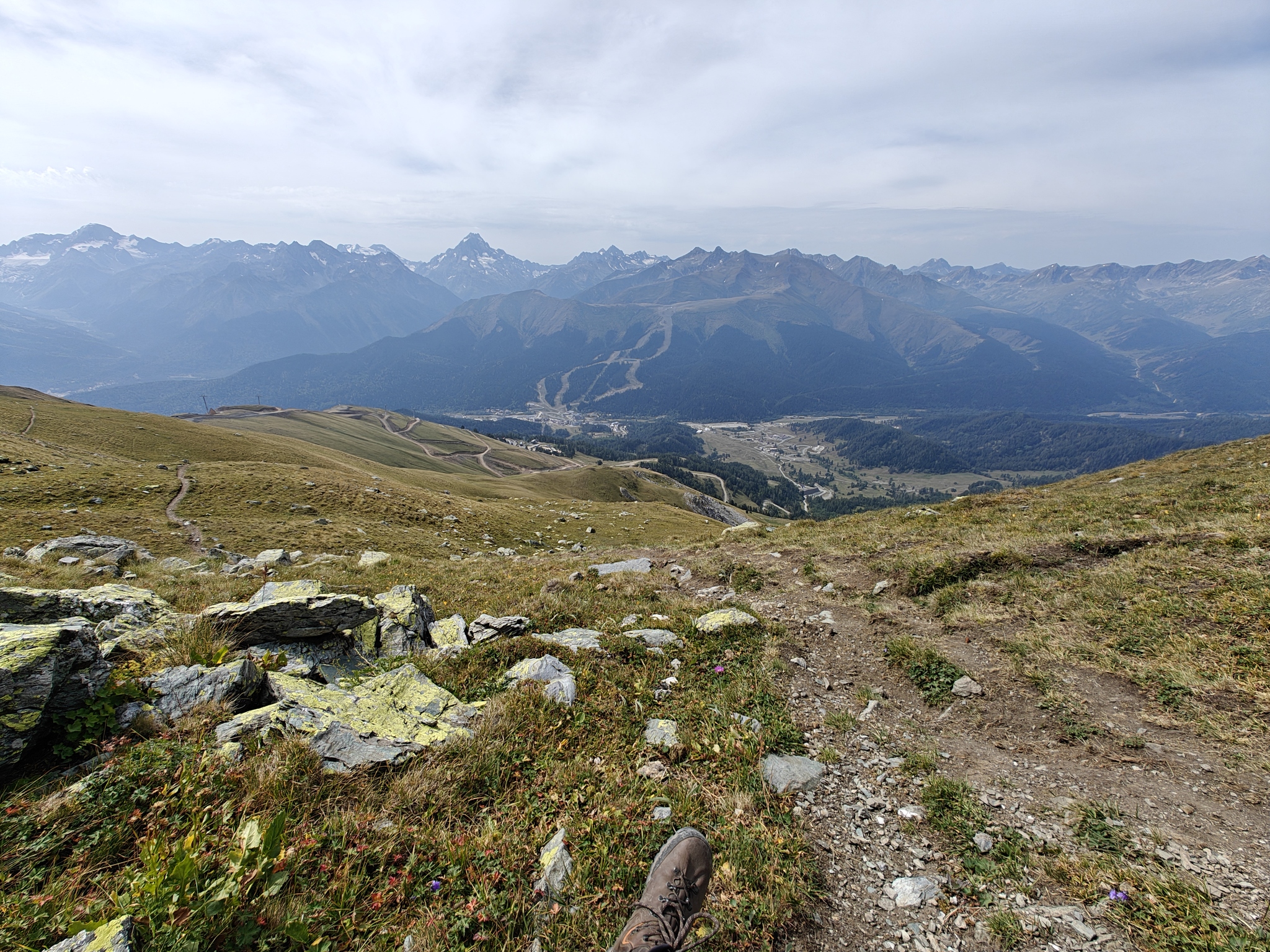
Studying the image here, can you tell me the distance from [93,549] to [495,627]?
22034 millimetres

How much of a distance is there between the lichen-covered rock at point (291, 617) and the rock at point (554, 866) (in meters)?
6.60

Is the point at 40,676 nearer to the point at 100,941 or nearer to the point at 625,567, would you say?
the point at 100,941

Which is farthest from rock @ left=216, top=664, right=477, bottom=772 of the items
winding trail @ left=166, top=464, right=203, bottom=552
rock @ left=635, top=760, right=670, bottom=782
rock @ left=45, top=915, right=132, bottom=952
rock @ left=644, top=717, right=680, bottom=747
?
winding trail @ left=166, top=464, right=203, bottom=552

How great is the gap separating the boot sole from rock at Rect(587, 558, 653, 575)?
1304 cm

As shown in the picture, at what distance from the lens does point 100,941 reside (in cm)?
373

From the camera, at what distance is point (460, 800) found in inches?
241

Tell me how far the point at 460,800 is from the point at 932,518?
2138 centimetres

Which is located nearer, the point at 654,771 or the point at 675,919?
the point at 675,919

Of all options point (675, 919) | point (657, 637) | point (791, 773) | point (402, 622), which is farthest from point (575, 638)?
point (675, 919)

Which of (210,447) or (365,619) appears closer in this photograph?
(365,619)

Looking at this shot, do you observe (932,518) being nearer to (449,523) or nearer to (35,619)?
(35,619)

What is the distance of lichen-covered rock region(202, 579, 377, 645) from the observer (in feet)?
30.2

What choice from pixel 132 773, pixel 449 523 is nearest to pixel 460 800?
pixel 132 773

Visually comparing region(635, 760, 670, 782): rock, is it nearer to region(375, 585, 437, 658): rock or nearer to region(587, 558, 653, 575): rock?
region(375, 585, 437, 658): rock
